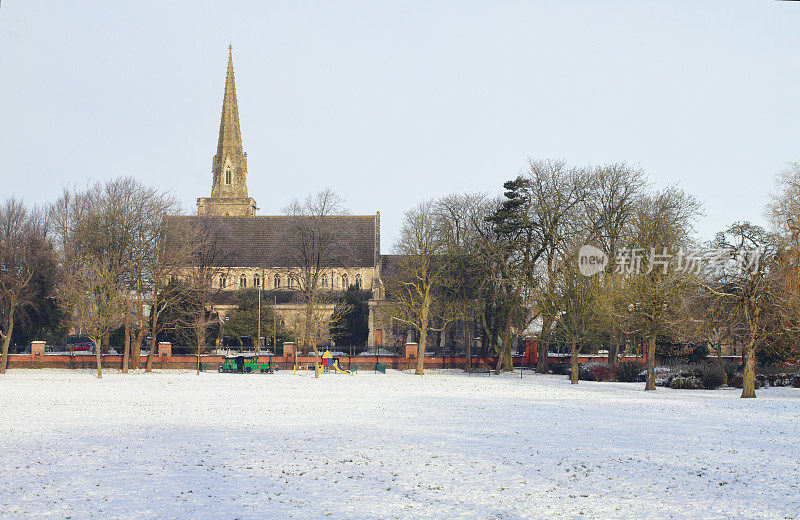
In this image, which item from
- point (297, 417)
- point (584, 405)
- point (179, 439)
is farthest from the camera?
point (584, 405)

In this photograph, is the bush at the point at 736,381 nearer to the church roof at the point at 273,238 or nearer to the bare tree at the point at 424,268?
the bare tree at the point at 424,268

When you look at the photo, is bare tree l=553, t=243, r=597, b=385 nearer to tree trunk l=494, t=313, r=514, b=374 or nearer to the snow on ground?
tree trunk l=494, t=313, r=514, b=374

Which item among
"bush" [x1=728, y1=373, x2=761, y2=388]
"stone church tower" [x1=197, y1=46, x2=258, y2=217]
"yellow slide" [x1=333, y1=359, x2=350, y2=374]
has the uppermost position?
"stone church tower" [x1=197, y1=46, x2=258, y2=217]

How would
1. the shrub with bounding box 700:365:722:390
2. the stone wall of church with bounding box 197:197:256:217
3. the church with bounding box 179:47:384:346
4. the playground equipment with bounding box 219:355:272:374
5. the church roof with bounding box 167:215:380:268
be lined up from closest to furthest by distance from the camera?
the shrub with bounding box 700:365:722:390
the playground equipment with bounding box 219:355:272:374
the church with bounding box 179:47:384:346
the church roof with bounding box 167:215:380:268
the stone wall of church with bounding box 197:197:256:217

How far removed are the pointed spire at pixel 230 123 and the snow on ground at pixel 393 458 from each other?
68962 millimetres

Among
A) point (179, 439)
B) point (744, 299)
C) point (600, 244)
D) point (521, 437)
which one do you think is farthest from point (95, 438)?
point (600, 244)

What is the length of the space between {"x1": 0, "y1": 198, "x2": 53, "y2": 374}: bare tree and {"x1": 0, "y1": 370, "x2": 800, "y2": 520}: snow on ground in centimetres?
1633

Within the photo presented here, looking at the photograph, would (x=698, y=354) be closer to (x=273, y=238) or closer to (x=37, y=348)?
(x=37, y=348)

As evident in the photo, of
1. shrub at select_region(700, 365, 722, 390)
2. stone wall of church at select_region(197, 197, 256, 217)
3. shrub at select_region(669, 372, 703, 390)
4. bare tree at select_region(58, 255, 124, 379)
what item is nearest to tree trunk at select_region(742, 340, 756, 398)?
shrub at select_region(669, 372, 703, 390)

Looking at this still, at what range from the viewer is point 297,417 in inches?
746

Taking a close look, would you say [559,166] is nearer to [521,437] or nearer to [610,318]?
[610,318]

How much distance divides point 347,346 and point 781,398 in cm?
3974

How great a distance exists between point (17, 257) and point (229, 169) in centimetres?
4819

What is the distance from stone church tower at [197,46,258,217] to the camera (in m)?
89.2
